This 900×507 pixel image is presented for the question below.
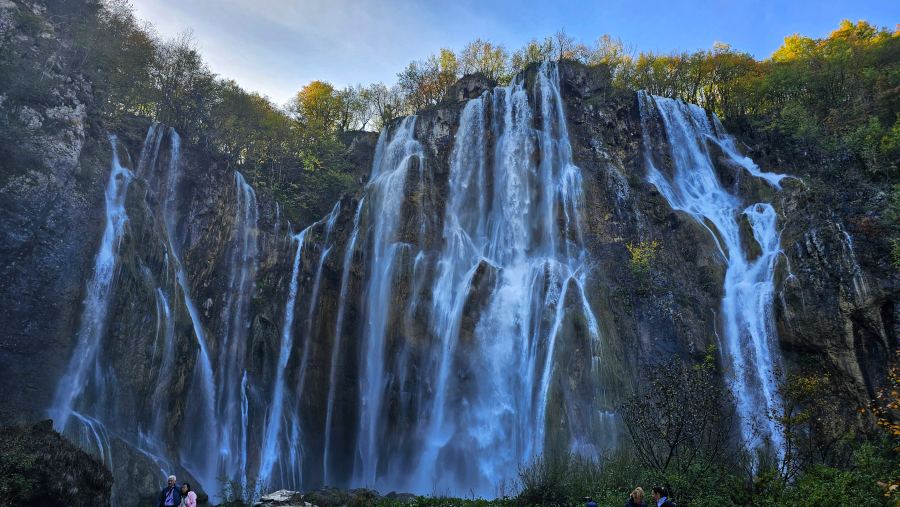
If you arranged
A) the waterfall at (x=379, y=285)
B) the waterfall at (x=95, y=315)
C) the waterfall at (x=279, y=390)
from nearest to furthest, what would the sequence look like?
1. the waterfall at (x=95, y=315)
2. the waterfall at (x=279, y=390)
3. the waterfall at (x=379, y=285)

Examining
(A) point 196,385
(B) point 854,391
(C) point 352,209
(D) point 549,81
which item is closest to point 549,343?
(B) point 854,391

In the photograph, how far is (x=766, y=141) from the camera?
118ft

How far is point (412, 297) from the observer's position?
27.7 m

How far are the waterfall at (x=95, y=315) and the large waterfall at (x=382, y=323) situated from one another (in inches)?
2.5

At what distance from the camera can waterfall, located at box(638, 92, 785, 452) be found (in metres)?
22.9

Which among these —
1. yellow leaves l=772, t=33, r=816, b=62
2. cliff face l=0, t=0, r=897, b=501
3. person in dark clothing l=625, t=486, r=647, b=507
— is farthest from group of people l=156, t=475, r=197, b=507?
yellow leaves l=772, t=33, r=816, b=62

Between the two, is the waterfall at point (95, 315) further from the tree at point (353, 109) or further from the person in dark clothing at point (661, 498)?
the tree at point (353, 109)

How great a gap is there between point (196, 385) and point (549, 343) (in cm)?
1694

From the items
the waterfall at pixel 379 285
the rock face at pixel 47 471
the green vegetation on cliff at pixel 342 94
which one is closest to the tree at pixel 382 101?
the green vegetation on cliff at pixel 342 94

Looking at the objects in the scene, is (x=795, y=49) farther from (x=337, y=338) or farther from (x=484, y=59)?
(x=337, y=338)

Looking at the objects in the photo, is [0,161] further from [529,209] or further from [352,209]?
[529,209]

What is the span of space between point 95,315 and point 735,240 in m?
31.4

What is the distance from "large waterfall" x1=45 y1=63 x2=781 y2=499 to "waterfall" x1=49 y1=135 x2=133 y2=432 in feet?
0.21

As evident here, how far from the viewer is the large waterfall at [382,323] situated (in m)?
21.5
